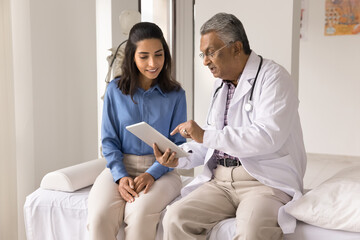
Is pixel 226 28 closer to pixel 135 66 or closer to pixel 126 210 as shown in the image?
pixel 135 66

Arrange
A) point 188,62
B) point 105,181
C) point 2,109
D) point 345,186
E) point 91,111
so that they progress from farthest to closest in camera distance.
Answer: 1. point 188,62
2. point 91,111
3. point 2,109
4. point 105,181
5. point 345,186

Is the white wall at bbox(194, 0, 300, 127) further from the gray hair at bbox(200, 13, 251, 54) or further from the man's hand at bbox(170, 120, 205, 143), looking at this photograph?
the man's hand at bbox(170, 120, 205, 143)

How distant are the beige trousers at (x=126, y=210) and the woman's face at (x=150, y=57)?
1.79ft

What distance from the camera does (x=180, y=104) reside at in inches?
88.4

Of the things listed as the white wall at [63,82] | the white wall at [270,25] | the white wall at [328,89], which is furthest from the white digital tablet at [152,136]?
the white wall at [328,89]

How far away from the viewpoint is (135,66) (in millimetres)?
2256

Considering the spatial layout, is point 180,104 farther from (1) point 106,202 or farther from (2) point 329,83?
(2) point 329,83

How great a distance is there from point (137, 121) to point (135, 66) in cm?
30

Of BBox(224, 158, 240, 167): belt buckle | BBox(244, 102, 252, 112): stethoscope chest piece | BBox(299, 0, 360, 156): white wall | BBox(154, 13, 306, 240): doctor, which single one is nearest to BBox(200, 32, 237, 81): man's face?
BBox(154, 13, 306, 240): doctor

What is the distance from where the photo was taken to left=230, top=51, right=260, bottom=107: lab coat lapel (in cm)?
192

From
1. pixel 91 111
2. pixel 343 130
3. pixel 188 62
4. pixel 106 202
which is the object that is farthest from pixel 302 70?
pixel 106 202

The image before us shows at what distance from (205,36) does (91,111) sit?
1.88 metres

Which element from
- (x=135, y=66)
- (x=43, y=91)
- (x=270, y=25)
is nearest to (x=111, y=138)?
(x=135, y=66)

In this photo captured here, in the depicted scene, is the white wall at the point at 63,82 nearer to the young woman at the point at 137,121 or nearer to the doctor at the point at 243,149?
the young woman at the point at 137,121
